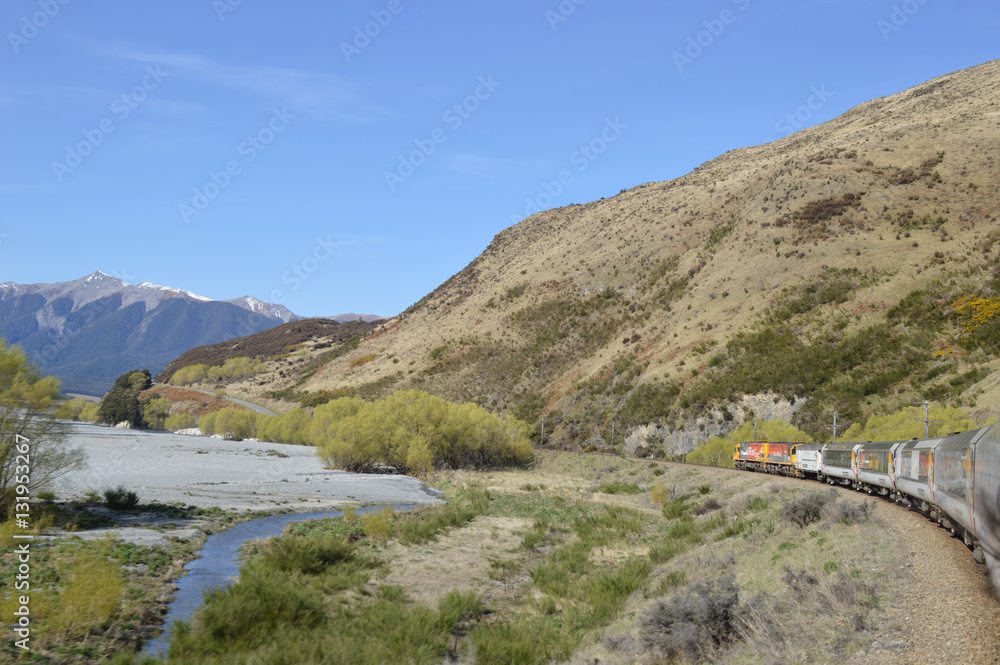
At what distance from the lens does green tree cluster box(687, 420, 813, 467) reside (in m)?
51.2

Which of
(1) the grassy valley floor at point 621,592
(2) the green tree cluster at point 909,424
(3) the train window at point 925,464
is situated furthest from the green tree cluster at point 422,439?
(3) the train window at point 925,464

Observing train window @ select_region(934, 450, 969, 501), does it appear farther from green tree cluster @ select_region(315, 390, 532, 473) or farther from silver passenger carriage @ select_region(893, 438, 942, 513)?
green tree cluster @ select_region(315, 390, 532, 473)

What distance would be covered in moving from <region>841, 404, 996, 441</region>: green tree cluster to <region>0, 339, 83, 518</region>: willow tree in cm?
4120

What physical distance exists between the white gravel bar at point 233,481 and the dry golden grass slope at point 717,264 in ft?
93.6

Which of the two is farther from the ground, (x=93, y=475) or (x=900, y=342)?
(x=900, y=342)

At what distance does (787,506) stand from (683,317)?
5914 cm

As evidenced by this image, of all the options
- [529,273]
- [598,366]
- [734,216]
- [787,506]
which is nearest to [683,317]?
[598,366]

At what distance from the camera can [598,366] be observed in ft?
268

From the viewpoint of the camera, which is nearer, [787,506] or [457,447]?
[787,506]

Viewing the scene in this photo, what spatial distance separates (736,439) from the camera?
54.6 metres

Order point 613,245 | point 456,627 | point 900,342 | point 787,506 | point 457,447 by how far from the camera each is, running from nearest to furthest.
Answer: point 456,627 < point 787,506 < point 900,342 < point 457,447 < point 613,245

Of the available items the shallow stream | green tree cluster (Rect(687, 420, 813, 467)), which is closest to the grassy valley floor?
the shallow stream

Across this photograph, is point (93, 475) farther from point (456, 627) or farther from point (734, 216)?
point (734, 216)

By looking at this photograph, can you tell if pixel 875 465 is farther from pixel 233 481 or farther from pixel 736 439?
pixel 233 481
